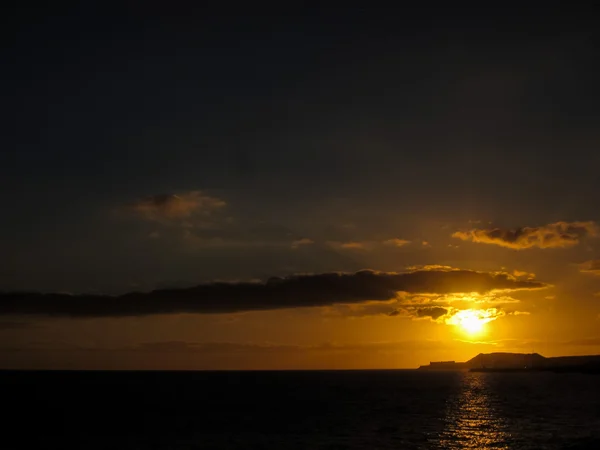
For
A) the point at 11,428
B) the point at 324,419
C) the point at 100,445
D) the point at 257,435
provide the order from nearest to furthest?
the point at 100,445 → the point at 257,435 → the point at 11,428 → the point at 324,419

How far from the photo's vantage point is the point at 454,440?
231ft

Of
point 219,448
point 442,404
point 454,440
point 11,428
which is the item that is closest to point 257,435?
point 219,448

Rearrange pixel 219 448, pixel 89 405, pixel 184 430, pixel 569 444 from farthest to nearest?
1. pixel 89 405
2. pixel 184 430
3. pixel 219 448
4. pixel 569 444

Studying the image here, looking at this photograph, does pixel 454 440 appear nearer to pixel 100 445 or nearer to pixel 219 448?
pixel 219 448

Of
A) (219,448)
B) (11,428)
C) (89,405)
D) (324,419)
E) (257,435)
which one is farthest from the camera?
(89,405)

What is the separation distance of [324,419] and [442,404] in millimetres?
41108

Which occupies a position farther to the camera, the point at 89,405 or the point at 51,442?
the point at 89,405

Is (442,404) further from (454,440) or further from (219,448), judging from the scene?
(219,448)

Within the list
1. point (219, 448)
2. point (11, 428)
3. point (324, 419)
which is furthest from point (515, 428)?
point (11, 428)

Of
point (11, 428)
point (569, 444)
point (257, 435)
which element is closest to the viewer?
point (569, 444)

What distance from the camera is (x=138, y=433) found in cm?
8081

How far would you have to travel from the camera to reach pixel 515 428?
79.1 metres

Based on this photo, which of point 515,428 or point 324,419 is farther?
point 324,419

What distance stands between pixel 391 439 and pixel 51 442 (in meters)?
40.6
